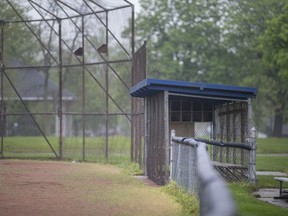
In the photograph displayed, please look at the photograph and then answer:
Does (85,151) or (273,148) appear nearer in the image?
(85,151)

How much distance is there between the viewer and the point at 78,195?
12.1 m

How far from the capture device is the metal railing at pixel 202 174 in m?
3.54

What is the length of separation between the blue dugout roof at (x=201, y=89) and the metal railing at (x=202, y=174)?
1075 millimetres

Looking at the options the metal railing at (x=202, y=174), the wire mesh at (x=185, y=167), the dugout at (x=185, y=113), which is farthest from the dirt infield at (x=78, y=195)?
the dugout at (x=185, y=113)

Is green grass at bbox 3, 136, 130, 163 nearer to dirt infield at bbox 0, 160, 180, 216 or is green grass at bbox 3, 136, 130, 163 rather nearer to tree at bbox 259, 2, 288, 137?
dirt infield at bbox 0, 160, 180, 216

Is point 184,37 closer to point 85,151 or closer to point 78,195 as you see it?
point 85,151

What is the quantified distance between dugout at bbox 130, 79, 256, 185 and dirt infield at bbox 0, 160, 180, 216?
97 cm

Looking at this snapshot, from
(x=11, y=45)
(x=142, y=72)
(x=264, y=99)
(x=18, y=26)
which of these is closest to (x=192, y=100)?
(x=142, y=72)

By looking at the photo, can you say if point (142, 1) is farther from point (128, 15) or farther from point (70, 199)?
point (70, 199)

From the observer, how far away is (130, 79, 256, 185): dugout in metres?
14.8

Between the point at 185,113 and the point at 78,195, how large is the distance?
7165 millimetres

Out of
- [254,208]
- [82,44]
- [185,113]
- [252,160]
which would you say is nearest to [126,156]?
[82,44]

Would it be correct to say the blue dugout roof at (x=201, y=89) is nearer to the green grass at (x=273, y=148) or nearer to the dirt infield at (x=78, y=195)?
the dirt infield at (x=78, y=195)

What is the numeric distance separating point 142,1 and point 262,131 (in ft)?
79.7
